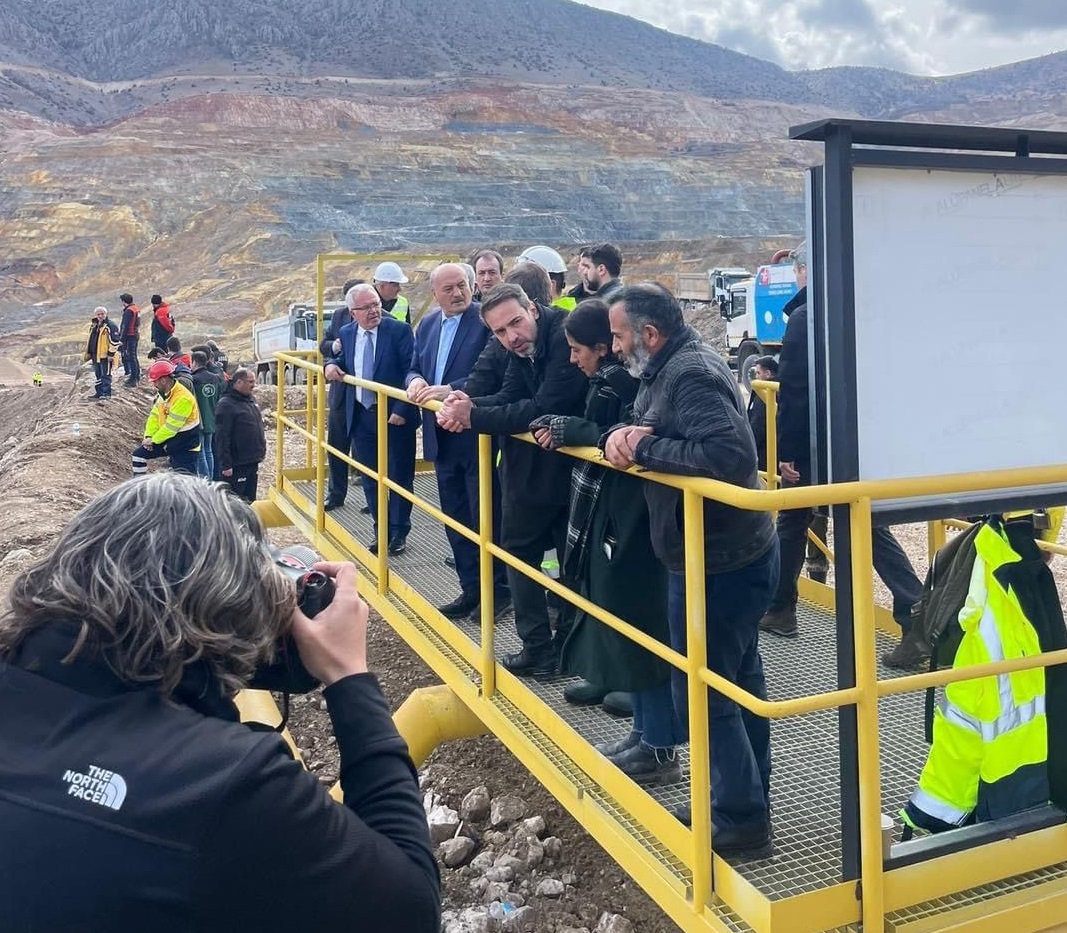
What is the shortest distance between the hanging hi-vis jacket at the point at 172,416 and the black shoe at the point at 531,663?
7209 mm

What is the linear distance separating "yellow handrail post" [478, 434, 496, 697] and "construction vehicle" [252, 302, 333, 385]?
17928 mm

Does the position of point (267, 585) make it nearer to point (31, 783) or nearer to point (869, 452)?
point (31, 783)

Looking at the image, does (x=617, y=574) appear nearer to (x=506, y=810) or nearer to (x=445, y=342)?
(x=506, y=810)

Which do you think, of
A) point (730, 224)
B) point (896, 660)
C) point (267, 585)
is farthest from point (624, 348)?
point (730, 224)

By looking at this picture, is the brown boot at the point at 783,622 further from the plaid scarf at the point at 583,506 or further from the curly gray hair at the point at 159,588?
the curly gray hair at the point at 159,588

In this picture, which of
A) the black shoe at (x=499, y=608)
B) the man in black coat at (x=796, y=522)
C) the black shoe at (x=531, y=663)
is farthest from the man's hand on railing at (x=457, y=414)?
the man in black coat at (x=796, y=522)

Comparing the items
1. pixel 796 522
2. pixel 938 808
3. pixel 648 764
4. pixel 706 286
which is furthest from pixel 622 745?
pixel 706 286

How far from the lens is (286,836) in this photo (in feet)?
3.99

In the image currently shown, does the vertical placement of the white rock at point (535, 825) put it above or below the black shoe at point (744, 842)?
below

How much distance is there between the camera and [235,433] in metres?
9.75

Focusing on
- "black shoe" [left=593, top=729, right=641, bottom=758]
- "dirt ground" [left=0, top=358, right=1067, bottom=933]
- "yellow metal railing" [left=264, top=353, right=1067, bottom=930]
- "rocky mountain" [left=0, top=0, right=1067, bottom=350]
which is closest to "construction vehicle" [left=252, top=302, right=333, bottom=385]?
"dirt ground" [left=0, top=358, right=1067, bottom=933]

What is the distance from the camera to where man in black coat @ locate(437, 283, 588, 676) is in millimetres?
3699

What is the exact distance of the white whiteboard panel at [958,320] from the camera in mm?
2289

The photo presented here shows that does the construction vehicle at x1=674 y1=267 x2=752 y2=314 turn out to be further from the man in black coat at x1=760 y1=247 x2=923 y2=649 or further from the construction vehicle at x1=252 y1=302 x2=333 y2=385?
the man in black coat at x1=760 y1=247 x2=923 y2=649
